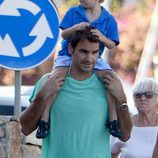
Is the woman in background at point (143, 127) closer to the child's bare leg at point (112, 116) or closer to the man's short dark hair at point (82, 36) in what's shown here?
the child's bare leg at point (112, 116)

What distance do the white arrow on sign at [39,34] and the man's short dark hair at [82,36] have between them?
5.85 ft

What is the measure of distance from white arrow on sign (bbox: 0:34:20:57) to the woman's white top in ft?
3.81

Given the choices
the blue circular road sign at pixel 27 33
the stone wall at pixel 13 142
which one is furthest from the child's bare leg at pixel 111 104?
the stone wall at pixel 13 142

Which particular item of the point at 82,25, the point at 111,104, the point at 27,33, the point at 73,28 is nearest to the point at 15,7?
the point at 27,33

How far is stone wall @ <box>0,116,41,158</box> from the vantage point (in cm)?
747

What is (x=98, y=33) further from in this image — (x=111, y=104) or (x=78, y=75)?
(x=111, y=104)

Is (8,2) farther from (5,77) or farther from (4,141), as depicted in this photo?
(5,77)

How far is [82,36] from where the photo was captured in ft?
15.5

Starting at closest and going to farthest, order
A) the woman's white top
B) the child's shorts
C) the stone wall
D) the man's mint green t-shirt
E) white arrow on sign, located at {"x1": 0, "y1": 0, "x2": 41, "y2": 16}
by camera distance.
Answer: the man's mint green t-shirt, the child's shorts, the woman's white top, white arrow on sign, located at {"x1": 0, "y1": 0, "x2": 41, "y2": 16}, the stone wall

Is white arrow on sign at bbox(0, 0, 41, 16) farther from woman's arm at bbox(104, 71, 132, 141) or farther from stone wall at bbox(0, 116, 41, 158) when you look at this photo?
woman's arm at bbox(104, 71, 132, 141)

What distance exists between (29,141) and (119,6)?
5963 millimetres

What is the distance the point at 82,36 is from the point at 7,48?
1.93 metres

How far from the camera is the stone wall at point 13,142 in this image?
7.47 metres

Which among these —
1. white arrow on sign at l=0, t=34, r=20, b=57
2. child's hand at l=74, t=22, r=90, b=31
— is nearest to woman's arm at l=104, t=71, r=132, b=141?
child's hand at l=74, t=22, r=90, b=31
